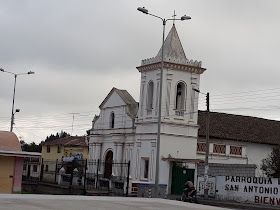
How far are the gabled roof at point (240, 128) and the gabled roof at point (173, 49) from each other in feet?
21.3

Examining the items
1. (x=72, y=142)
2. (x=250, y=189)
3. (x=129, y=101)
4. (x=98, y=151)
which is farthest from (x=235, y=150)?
(x=72, y=142)

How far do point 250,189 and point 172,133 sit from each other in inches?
413

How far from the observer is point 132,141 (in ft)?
147

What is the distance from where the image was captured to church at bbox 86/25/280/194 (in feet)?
132

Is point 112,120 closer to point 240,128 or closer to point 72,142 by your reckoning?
point 240,128

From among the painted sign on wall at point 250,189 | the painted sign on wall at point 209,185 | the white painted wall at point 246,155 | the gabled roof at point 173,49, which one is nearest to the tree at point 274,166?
the white painted wall at point 246,155

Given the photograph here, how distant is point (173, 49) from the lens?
42562 mm

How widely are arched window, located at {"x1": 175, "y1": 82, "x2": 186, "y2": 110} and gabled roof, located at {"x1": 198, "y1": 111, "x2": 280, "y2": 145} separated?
3173 mm

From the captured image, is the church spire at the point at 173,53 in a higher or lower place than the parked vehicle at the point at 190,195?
higher

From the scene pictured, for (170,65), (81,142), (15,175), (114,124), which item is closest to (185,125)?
(170,65)

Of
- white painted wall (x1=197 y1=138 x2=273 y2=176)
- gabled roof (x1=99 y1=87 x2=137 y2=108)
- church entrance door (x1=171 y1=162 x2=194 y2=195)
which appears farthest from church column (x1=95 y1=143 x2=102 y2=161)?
church entrance door (x1=171 y1=162 x2=194 y2=195)

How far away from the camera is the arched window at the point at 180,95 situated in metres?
42.0

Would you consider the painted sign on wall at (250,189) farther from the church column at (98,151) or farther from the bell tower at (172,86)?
the church column at (98,151)

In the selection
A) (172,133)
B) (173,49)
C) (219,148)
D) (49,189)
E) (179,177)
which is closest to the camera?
(179,177)
